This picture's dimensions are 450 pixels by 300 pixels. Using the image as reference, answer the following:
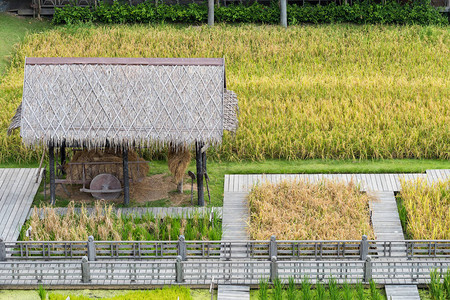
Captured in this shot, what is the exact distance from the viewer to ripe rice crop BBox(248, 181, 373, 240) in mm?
17656

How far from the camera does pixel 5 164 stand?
72.8ft

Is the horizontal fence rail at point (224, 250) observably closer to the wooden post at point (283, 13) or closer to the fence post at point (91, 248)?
the fence post at point (91, 248)

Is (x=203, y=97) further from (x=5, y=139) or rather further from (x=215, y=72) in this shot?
(x=5, y=139)

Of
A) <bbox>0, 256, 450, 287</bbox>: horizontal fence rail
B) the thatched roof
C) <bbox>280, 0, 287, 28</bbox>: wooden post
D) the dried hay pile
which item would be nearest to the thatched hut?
the thatched roof

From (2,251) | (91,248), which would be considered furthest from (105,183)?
(2,251)

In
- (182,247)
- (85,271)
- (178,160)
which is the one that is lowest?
(85,271)

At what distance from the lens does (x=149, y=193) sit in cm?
2020

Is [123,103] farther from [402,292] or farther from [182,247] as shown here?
[402,292]

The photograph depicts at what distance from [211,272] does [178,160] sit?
3632mm

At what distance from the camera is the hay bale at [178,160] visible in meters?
19.3

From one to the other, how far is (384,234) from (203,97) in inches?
195

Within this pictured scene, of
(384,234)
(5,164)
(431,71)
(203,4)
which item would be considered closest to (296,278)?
(384,234)

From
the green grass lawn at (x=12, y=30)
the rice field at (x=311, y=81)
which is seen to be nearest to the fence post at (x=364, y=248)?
the rice field at (x=311, y=81)

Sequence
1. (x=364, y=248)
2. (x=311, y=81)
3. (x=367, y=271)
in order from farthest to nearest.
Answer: (x=311, y=81), (x=364, y=248), (x=367, y=271)
